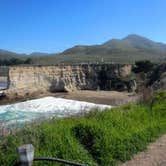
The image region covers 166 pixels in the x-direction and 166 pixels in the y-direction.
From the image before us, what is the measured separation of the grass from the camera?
7.23 metres

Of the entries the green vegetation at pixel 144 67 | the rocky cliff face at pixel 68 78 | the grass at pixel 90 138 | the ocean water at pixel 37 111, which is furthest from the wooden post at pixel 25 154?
the green vegetation at pixel 144 67

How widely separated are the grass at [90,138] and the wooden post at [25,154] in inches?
38.2

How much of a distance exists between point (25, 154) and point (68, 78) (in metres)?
64.0

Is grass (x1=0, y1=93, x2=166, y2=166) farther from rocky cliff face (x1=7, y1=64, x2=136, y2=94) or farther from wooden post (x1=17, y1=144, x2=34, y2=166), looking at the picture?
Result: rocky cliff face (x1=7, y1=64, x2=136, y2=94)

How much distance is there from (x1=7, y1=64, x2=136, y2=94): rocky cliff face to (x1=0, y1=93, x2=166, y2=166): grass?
5228 cm

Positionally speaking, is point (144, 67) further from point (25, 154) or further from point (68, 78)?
point (25, 154)

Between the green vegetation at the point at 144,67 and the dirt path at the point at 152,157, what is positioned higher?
the dirt path at the point at 152,157

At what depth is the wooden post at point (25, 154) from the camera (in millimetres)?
5677

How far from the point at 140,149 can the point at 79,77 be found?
62.0 m

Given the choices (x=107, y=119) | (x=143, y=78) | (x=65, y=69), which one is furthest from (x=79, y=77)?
(x=107, y=119)

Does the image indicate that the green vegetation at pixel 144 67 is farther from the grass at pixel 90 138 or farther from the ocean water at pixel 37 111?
the grass at pixel 90 138

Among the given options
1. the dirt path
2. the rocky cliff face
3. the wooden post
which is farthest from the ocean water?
the rocky cliff face

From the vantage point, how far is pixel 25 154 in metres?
5.71

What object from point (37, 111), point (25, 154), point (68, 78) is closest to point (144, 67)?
point (68, 78)
